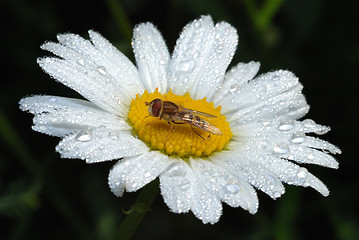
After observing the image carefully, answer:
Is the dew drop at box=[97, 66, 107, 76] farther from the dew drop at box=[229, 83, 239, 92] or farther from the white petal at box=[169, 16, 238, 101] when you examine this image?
the dew drop at box=[229, 83, 239, 92]

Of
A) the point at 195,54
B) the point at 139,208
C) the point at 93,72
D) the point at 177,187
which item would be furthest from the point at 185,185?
the point at 195,54

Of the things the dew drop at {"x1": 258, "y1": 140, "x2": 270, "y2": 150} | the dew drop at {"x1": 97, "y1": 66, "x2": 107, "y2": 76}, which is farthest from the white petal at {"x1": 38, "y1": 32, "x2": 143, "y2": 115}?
the dew drop at {"x1": 258, "y1": 140, "x2": 270, "y2": 150}

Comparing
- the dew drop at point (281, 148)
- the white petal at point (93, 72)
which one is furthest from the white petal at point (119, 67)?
the dew drop at point (281, 148)

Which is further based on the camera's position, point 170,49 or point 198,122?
point 170,49

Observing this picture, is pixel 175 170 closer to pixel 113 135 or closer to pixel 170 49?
pixel 113 135

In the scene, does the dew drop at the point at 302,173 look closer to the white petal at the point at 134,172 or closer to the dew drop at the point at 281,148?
the dew drop at the point at 281,148
